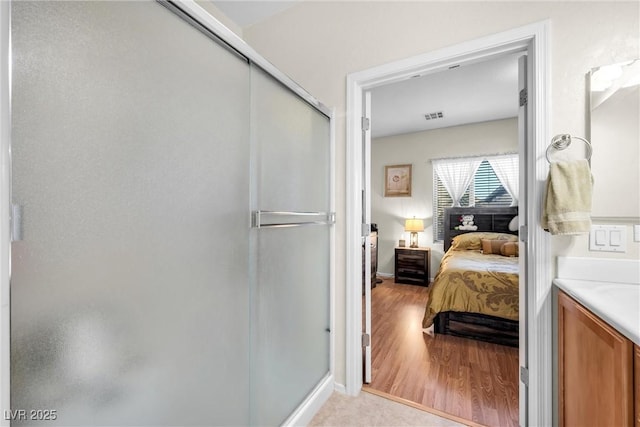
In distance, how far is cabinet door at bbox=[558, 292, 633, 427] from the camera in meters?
0.82

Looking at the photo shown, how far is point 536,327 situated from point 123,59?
78.4 inches

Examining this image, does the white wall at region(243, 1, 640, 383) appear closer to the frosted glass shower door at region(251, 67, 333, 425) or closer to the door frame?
the door frame

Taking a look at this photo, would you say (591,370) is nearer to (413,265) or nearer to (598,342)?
(598,342)

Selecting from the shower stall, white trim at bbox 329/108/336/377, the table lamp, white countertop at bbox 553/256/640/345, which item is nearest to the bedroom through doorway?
the table lamp

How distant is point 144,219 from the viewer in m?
0.81

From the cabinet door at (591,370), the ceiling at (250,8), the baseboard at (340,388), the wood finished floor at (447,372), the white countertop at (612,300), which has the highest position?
the ceiling at (250,8)

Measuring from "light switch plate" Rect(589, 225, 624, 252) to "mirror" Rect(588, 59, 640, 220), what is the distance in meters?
0.06

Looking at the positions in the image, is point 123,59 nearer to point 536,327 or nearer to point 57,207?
point 57,207

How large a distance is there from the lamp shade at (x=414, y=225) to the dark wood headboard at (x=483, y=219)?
15.6 inches

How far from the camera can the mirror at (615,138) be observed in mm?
1245

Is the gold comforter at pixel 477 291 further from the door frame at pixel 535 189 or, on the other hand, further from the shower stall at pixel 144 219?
the shower stall at pixel 144 219

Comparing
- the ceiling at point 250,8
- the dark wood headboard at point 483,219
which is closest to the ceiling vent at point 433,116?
the dark wood headboard at point 483,219

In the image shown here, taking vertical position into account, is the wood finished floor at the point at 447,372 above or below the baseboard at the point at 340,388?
below

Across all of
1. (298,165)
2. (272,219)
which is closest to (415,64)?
(298,165)
